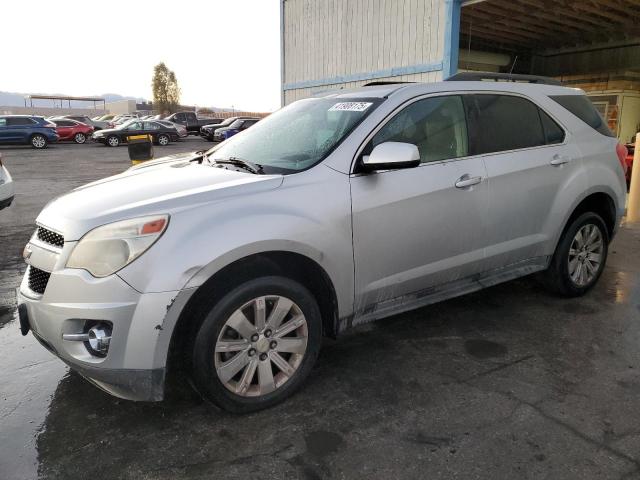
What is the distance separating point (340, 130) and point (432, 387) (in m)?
1.64

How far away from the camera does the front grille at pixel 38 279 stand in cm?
261

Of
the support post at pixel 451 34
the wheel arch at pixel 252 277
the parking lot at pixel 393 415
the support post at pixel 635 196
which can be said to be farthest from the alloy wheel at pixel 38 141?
the wheel arch at pixel 252 277

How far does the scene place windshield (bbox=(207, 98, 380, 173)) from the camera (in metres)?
3.09

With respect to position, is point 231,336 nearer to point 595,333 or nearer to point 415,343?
point 415,343

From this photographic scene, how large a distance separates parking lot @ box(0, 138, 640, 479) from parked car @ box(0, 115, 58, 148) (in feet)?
76.0

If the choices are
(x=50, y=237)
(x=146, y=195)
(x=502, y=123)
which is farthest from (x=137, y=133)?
(x=146, y=195)

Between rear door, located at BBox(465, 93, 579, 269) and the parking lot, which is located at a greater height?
rear door, located at BBox(465, 93, 579, 269)

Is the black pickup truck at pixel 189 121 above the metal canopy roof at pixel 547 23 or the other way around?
the other way around

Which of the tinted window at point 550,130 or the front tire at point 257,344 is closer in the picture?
the front tire at point 257,344

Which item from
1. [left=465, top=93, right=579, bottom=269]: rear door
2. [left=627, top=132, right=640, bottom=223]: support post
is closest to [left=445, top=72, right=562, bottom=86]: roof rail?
[left=465, top=93, right=579, bottom=269]: rear door

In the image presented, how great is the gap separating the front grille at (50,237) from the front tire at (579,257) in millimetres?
3609

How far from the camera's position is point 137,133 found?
26344mm

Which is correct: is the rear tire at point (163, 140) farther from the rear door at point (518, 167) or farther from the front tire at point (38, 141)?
the rear door at point (518, 167)

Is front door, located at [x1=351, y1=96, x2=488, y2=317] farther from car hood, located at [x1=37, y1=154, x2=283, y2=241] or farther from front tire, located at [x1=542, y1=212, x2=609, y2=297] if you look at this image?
front tire, located at [x1=542, y1=212, x2=609, y2=297]
